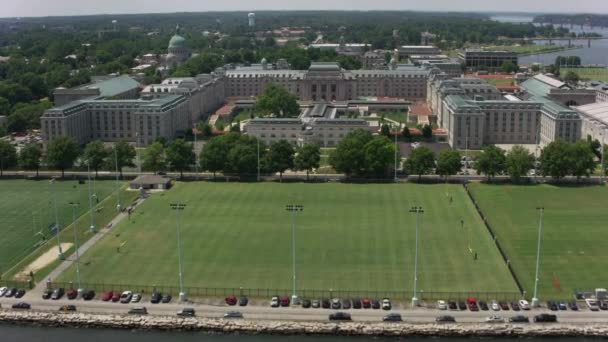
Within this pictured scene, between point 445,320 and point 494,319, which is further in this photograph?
point 445,320

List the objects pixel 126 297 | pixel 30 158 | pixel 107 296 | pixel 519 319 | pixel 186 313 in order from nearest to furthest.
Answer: pixel 519 319
pixel 186 313
pixel 126 297
pixel 107 296
pixel 30 158

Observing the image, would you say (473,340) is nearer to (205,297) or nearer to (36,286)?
(205,297)

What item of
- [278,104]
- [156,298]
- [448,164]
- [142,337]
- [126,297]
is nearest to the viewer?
[142,337]

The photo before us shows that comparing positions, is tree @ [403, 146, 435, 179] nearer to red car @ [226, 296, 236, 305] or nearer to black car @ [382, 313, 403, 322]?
black car @ [382, 313, 403, 322]

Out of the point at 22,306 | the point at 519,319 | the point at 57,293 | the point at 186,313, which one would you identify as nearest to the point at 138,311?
the point at 186,313

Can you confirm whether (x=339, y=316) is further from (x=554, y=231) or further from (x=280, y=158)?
(x=280, y=158)

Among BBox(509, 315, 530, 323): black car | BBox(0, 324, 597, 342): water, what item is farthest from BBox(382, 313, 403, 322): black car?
BBox(509, 315, 530, 323): black car

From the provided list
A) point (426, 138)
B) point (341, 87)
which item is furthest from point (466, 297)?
point (341, 87)
